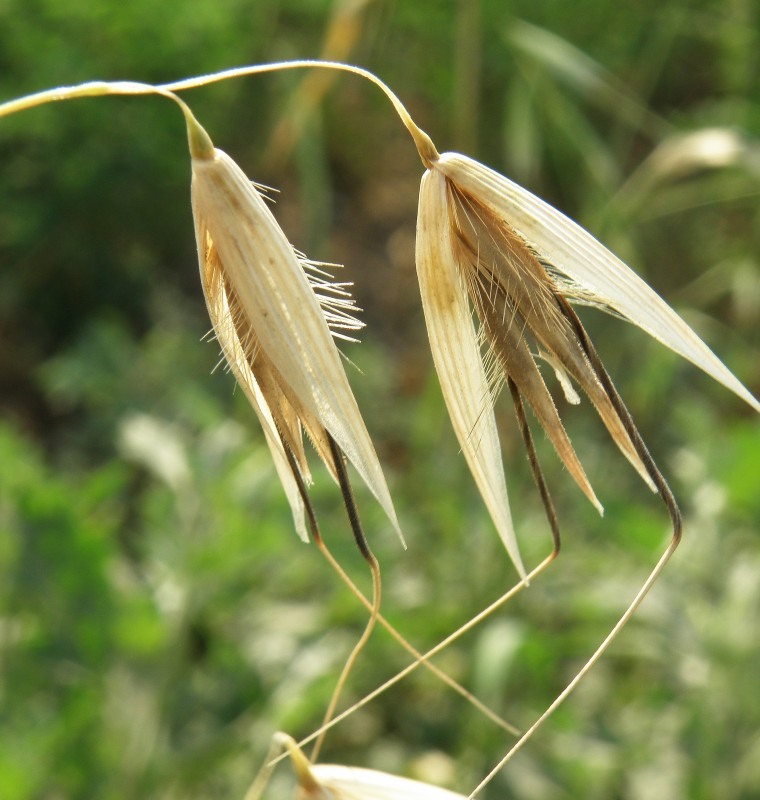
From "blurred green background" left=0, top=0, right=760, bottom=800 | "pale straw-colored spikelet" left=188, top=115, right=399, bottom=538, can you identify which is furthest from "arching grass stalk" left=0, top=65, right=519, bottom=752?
"blurred green background" left=0, top=0, right=760, bottom=800

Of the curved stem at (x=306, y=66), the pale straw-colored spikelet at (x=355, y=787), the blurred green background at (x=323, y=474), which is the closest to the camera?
the curved stem at (x=306, y=66)

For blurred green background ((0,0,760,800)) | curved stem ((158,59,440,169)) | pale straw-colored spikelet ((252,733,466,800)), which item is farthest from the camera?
blurred green background ((0,0,760,800))

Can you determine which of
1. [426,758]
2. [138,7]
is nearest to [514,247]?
[426,758]

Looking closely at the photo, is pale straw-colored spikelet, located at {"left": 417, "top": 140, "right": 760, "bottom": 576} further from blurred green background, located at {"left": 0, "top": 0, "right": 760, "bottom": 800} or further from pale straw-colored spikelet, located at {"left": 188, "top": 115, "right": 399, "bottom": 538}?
blurred green background, located at {"left": 0, "top": 0, "right": 760, "bottom": 800}

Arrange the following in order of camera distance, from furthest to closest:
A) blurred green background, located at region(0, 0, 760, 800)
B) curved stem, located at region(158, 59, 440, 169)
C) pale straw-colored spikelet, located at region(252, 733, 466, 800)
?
blurred green background, located at region(0, 0, 760, 800)
pale straw-colored spikelet, located at region(252, 733, 466, 800)
curved stem, located at region(158, 59, 440, 169)

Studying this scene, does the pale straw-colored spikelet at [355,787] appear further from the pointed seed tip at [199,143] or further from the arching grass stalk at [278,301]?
the pointed seed tip at [199,143]

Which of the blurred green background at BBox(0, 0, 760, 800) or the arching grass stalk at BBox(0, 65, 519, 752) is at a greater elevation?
the arching grass stalk at BBox(0, 65, 519, 752)

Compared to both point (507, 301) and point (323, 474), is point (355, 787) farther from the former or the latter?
point (323, 474)

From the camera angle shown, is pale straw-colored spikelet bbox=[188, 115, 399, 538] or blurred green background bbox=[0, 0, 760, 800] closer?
pale straw-colored spikelet bbox=[188, 115, 399, 538]

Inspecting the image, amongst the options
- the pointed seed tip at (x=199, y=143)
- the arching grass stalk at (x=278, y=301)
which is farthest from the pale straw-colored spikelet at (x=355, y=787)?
the pointed seed tip at (x=199, y=143)
